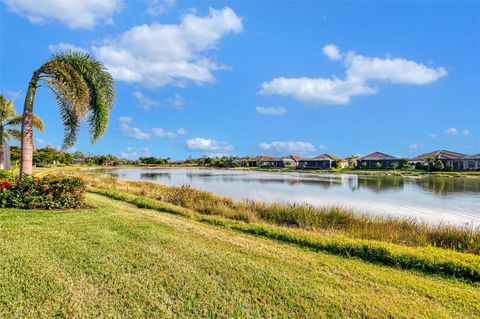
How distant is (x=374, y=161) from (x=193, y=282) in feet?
278

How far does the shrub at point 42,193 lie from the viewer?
25.3ft

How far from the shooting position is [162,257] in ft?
15.6

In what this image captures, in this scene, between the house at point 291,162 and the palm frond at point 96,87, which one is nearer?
the palm frond at point 96,87

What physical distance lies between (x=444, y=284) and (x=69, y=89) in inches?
426

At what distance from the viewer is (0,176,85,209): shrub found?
7.71m

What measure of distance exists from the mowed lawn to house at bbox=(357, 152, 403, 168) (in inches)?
3146

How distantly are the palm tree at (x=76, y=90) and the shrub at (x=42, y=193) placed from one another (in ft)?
2.47

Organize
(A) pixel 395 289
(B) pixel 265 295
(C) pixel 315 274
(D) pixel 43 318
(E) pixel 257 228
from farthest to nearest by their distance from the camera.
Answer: (E) pixel 257 228, (C) pixel 315 274, (A) pixel 395 289, (B) pixel 265 295, (D) pixel 43 318

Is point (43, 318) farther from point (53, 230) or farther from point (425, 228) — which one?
point (425, 228)

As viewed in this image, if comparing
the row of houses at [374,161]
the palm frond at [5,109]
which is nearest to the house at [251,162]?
the row of houses at [374,161]

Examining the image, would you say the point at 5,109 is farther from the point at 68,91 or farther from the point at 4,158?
the point at 68,91

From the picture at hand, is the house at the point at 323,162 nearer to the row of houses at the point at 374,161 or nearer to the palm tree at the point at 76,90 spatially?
the row of houses at the point at 374,161

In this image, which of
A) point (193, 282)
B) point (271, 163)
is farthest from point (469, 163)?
point (193, 282)

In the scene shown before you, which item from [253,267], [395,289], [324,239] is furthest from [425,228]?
[253,267]
